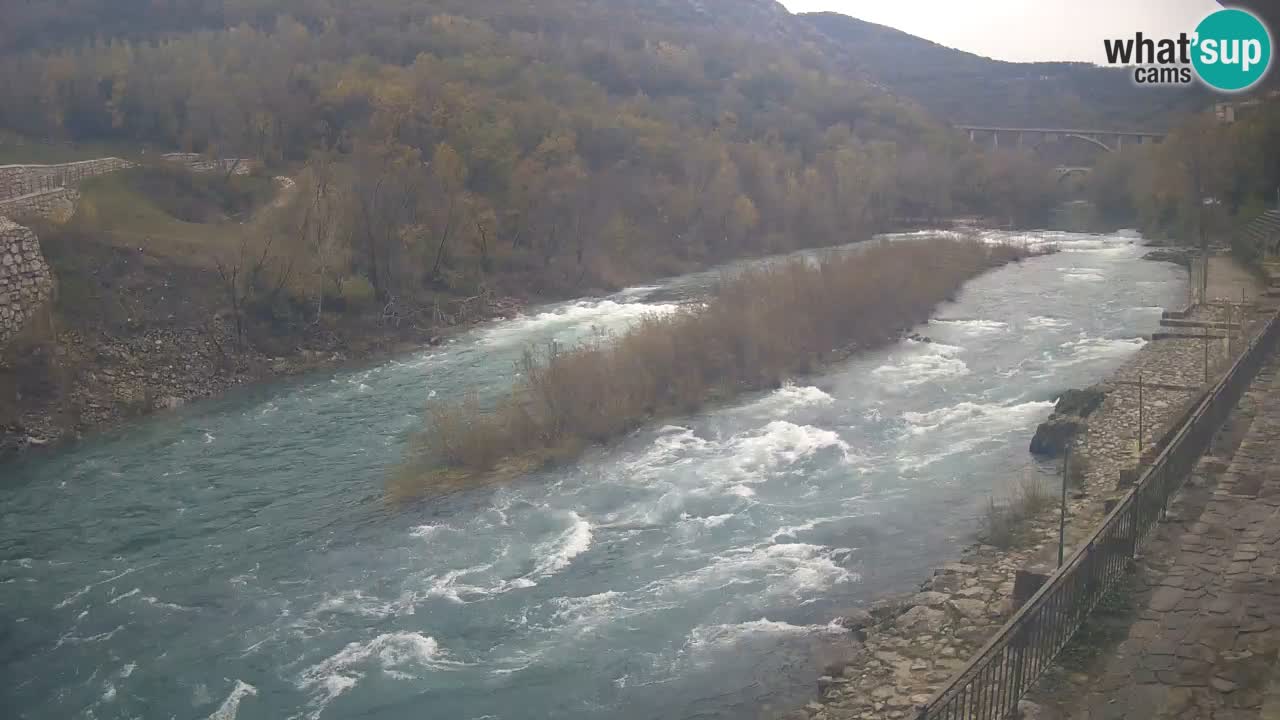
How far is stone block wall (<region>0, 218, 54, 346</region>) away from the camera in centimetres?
2756

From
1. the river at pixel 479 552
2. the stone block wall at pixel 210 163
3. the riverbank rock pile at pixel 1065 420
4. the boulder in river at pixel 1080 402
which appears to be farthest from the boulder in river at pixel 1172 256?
the stone block wall at pixel 210 163

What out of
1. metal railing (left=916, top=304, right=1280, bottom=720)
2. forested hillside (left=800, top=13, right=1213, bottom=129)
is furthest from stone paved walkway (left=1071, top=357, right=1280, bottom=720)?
forested hillside (left=800, top=13, right=1213, bottom=129)

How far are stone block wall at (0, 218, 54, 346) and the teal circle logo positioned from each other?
102 feet

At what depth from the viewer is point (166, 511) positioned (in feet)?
64.1

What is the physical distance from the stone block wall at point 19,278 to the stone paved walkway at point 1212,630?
27.7m

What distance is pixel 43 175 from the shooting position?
35469 mm

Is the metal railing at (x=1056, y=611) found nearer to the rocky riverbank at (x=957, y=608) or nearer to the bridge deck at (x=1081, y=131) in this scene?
the rocky riverbank at (x=957, y=608)

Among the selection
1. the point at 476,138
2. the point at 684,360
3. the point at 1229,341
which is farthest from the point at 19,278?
the point at 1229,341

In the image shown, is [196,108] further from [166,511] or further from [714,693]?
[714,693]

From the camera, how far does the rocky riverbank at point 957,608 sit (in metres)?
11.7

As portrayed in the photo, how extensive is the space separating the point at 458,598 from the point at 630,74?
78901 millimetres

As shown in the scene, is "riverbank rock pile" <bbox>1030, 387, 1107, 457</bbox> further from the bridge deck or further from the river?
the bridge deck

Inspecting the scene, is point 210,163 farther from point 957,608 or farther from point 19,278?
point 957,608

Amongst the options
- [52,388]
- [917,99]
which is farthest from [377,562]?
[917,99]
